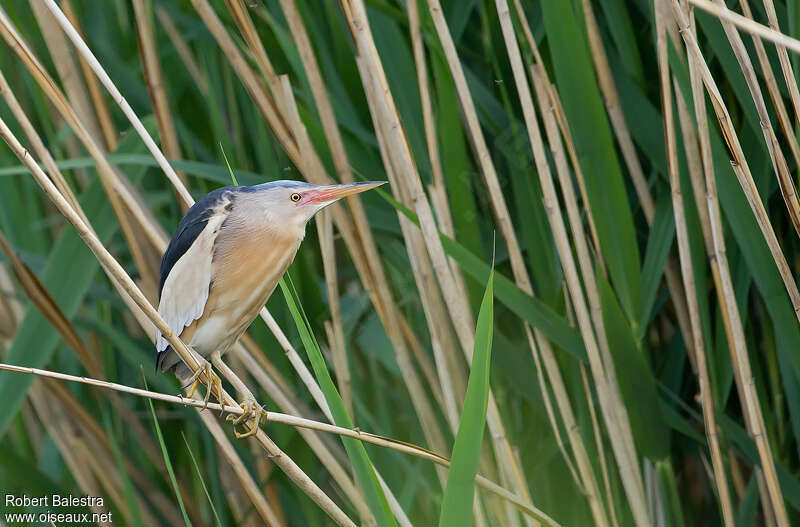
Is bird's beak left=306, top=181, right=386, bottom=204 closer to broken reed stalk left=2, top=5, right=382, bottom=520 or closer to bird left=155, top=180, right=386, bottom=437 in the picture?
bird left=155, top=180, right=386, bottom=437

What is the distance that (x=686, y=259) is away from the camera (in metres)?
0.96

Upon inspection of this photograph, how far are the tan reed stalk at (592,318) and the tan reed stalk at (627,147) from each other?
12cm

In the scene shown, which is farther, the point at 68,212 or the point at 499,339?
the point at 499,339

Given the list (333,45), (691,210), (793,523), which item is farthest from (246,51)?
(793,523)

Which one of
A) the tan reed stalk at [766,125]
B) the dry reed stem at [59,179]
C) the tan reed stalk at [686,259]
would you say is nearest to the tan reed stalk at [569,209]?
the tan reed stalk at [686,259]

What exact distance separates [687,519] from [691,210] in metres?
0.51

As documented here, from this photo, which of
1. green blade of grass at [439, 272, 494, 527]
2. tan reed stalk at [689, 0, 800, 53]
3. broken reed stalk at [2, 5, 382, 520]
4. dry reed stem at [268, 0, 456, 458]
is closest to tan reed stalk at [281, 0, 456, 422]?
dry reed stem at [268, 0, 456, 458]

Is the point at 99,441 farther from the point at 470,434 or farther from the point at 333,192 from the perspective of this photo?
the point at 470,434

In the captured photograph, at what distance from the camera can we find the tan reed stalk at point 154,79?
1.07 metres

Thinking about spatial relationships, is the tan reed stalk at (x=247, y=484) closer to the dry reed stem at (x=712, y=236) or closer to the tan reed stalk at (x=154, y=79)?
the tan reed stalk at (x=154, y=79)

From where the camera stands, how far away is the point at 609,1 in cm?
102

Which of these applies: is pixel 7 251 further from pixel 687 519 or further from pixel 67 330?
pixel 687 519

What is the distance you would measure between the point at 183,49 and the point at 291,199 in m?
0.52

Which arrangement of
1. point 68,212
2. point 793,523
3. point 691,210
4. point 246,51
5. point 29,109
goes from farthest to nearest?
1. point 29,109
2. point 793,523
3. point 246,51
4. point 691,210
5. point 68,212
